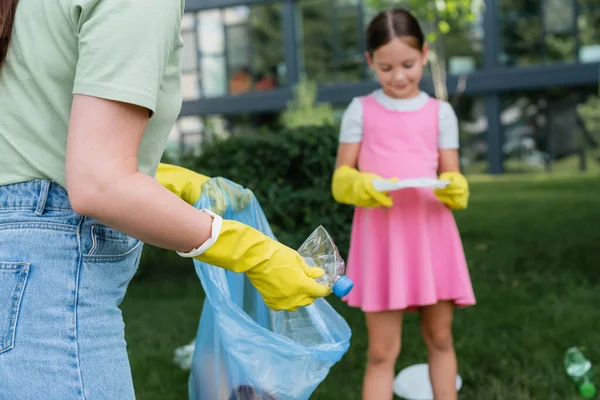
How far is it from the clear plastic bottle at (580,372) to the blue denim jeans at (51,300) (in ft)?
8.08

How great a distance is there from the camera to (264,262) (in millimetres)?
1360

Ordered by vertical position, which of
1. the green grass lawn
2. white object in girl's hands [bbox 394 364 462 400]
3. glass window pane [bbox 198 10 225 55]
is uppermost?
glass window pane [bbox 198 10 225 55]

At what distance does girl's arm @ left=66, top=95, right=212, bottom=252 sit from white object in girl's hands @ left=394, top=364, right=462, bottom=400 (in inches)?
90.3

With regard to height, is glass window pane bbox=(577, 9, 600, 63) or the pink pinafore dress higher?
glass window pane bbox=(577, 9, 600, 63)

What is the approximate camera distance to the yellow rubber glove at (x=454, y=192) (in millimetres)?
2730

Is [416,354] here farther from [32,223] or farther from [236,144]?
[32,223]

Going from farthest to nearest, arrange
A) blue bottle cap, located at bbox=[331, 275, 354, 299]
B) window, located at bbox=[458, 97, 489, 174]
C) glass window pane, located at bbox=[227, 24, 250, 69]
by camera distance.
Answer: glass window pane, located at bbox=[227, 24, 250, 69] → window, located at bbox=[458, 97, 489, 174] → blue bottle cap, located at bbox=[331, 275, 354, 299]

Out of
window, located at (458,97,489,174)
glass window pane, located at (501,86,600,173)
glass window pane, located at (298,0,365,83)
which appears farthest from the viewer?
glass window pane, located at (298,0,365,83)

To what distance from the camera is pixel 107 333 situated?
1.27 metres

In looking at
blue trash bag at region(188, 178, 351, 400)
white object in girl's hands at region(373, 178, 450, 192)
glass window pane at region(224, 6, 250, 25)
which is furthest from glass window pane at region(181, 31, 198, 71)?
blue trash bag at region(188, 178, 351, 400)

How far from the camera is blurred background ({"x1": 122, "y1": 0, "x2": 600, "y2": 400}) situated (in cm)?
401

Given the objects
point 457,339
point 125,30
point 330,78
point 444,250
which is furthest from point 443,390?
point 330,78

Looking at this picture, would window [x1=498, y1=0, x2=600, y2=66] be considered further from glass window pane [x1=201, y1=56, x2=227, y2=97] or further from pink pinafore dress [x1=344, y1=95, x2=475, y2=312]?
pink pinafore dress [x1=344, y1=95, x2=475, y2=312]

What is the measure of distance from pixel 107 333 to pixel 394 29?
6.04ft
